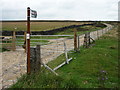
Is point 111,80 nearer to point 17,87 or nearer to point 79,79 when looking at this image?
point 79,79

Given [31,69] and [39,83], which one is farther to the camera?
[31,69]

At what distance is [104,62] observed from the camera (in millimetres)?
8125

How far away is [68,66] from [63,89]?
3.00m

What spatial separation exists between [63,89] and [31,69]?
162 centimetres

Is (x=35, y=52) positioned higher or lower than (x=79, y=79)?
higher

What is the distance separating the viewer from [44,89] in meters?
4.77

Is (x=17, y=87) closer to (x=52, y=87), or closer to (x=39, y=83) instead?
(x=39, y=83)

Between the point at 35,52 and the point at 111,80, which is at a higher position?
the point at 35,52

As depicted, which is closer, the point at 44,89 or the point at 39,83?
the point at 44,89

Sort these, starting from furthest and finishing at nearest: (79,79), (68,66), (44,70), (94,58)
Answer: (94,58) → (68,66) → (44,70) → (79,79)

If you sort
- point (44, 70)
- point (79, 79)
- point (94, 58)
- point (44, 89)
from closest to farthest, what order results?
point (44, 89), point (79, 79), point (44, 70), point (94, 58)

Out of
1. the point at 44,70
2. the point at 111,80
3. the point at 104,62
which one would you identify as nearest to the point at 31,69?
the point at 44,70

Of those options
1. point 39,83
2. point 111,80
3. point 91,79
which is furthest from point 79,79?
point 39,83

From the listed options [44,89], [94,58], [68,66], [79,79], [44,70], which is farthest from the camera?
[94,58]
